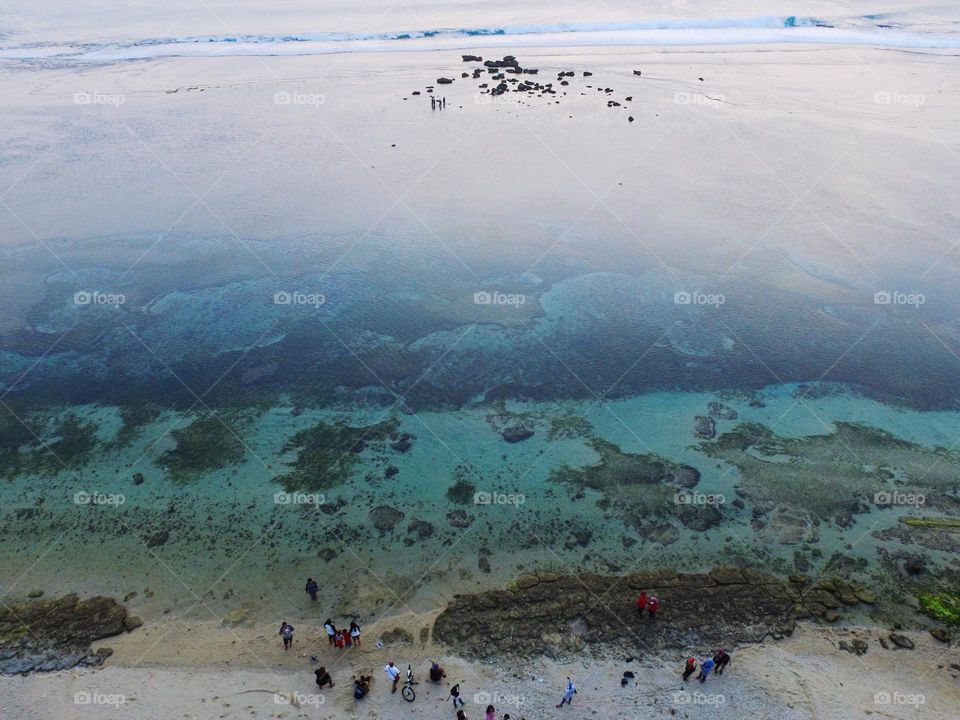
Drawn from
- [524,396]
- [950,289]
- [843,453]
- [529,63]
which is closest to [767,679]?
[843,453]

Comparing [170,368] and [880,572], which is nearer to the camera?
[880,572]

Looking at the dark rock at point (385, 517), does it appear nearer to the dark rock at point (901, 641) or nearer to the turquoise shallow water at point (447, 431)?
the turquoise shallow water at point (447, 431)

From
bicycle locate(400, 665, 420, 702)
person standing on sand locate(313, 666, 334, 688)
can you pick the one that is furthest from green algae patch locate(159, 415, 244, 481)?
bicycle locate(400, 665, 420, 702)

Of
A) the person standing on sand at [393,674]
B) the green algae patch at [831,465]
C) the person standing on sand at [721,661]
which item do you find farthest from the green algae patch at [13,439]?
the green algae patch at [831,465]

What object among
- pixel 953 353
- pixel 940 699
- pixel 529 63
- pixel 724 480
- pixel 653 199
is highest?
pixel 529 63

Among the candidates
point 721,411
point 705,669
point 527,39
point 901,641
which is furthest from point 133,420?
point 527,39

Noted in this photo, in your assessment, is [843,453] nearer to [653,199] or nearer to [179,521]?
[653,199]

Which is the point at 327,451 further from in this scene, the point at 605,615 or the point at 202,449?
the point at 605,615
